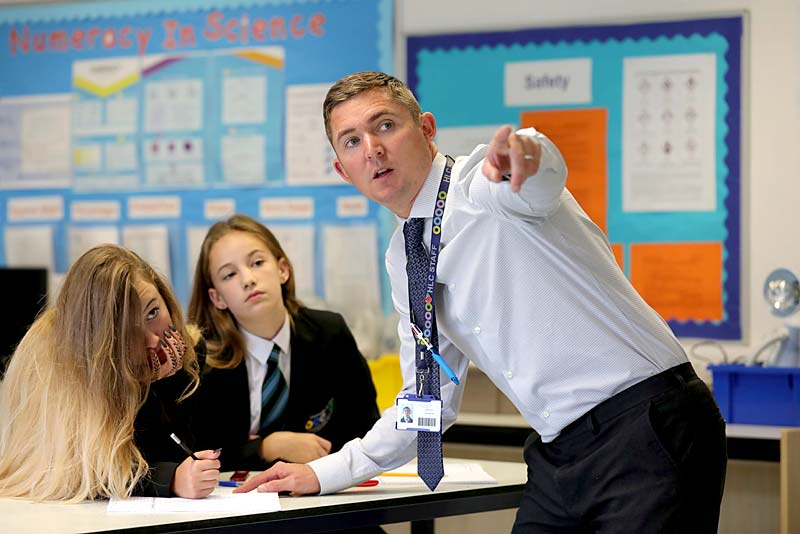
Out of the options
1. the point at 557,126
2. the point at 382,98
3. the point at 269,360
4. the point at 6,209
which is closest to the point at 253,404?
the point at 269,360

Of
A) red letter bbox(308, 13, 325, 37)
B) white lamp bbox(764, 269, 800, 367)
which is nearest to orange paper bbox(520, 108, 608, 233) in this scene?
white lamp bbox(764, 269, 800, 367)

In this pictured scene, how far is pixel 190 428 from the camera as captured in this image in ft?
8.05

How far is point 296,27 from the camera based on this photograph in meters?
4.18

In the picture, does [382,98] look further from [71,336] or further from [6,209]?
[6,209]

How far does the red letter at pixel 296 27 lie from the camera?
13.7 feet

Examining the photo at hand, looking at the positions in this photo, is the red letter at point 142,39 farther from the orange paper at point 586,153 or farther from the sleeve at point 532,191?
the sleeve at point 532,191

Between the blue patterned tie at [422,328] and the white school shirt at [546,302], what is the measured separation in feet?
0.26

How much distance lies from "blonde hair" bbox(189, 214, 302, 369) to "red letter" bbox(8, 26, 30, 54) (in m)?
2.26

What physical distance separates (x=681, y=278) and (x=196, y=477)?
2185 mm

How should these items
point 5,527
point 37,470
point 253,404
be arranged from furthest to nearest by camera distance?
point 253,404 → point 37,470 → point 5,527

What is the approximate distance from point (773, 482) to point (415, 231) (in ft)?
7.20

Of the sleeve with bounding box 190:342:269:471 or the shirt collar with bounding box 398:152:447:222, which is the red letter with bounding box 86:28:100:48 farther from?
the shirt collar with bounding box 398:152:447:222

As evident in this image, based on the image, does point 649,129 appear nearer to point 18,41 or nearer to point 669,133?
point 669,133

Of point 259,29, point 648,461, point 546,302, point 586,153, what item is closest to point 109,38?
point 259,29
